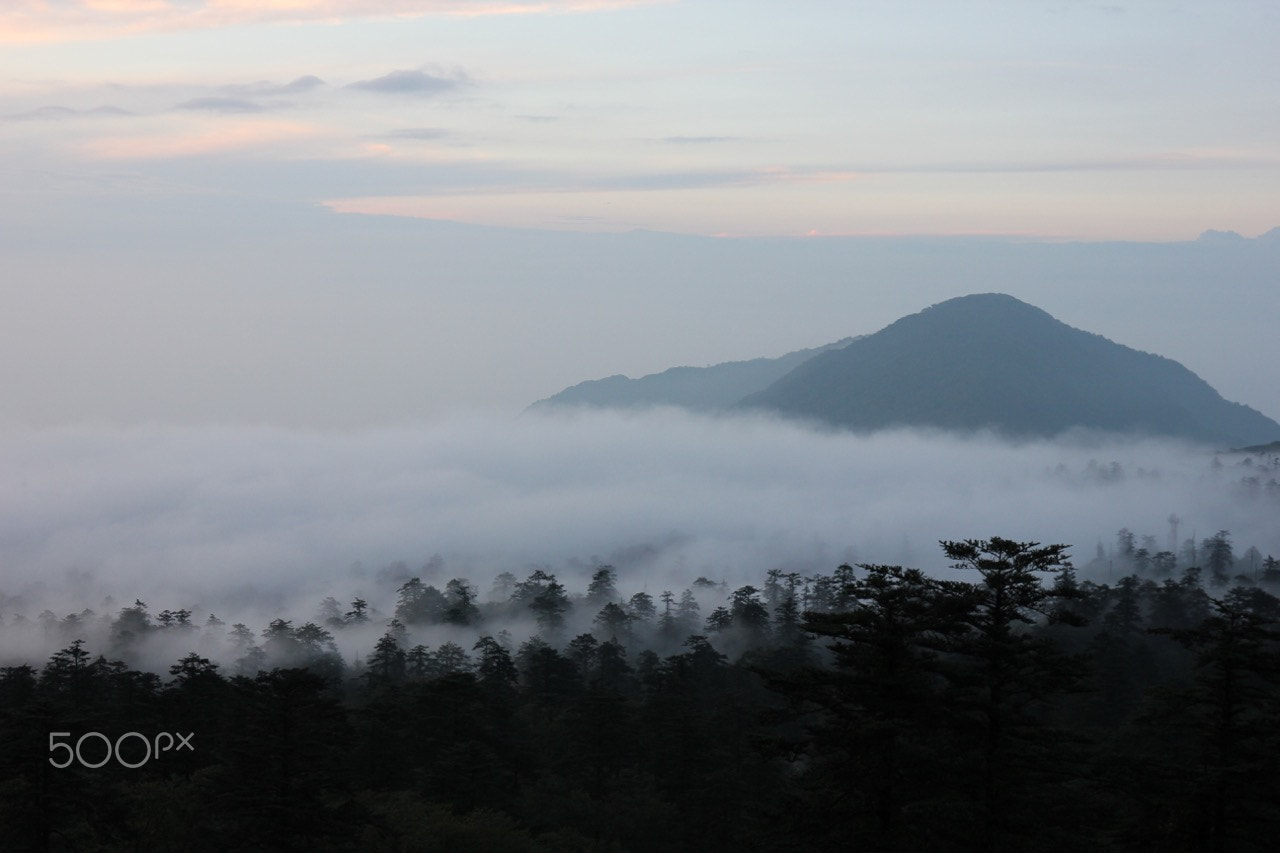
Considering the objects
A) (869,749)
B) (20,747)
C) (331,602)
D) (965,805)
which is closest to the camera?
(965,805)

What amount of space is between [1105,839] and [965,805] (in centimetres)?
2122

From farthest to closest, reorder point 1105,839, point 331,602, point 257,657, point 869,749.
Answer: point 331,602
point 257,657
point 1105,839
point 869,749

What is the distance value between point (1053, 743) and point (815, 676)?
18.0ft

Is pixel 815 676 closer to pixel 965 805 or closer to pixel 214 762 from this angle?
pixel 965 805

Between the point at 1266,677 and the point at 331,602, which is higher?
the point at 1266,677

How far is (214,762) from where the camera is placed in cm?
4756

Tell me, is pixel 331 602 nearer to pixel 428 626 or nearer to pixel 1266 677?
pixel 428 626

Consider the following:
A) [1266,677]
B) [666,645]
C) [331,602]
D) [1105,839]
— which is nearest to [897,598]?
[1266,677]

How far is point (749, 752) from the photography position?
2046 inches

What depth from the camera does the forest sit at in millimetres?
26766

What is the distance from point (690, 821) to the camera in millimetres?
Answer: 50531

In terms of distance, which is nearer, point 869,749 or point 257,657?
point 869,749

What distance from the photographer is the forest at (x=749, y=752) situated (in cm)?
2677

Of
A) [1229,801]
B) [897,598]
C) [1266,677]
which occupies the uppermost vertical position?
[897,598]
